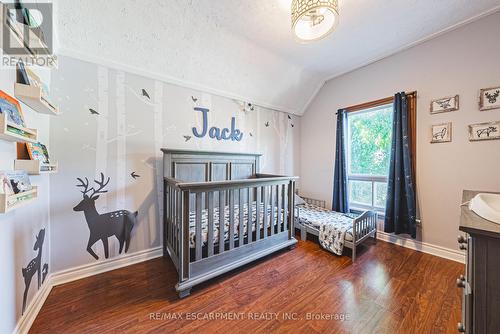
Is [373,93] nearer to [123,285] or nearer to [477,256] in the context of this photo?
[477,256]

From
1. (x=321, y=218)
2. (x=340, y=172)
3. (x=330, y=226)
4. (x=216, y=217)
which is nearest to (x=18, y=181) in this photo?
(x=216, y=217)

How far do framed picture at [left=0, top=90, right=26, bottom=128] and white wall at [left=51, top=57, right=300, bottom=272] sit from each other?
2.40 ft

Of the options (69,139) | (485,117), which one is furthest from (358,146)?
(69,139)

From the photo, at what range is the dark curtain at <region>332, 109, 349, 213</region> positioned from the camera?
2.94 m

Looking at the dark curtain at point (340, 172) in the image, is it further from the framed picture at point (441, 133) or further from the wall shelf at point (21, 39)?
the wall shelf at point (21, 39)

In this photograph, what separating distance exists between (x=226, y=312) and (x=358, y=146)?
2917 mm

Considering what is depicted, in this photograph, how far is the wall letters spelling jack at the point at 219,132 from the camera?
8.09ft

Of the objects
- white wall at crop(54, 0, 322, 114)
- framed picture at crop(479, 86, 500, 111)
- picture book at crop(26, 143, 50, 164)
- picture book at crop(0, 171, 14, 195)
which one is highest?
white wall at crop(54, 0, 322, 114)

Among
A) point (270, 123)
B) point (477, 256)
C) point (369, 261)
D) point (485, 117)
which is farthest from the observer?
point (270, 123)

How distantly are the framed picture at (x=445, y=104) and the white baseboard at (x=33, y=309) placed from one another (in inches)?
163

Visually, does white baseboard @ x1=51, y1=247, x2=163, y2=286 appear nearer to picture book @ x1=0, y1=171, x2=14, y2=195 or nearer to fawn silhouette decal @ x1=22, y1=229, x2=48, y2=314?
fawn silhouette decal @ x1=22, y1=229, x2=48, y2=314

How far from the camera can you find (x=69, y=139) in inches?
66.7

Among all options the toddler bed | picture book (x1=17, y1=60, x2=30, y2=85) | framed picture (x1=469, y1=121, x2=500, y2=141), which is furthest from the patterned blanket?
picture book (x1=17, y1=60, x2=30, y2=85)

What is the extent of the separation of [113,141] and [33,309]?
142 centimetres
